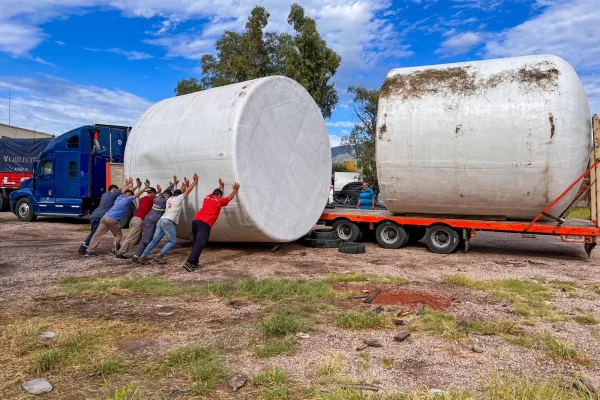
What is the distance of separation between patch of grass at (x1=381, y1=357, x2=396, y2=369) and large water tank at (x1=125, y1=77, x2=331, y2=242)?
609 centimetres

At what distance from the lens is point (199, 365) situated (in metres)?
4.73

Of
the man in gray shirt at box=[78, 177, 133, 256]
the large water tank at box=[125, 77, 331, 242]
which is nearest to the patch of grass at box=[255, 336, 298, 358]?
the large water tank at box=[125, 77, 331, 242]

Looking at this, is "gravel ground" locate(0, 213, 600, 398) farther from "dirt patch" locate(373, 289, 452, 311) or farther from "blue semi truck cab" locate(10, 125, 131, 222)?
"blue semi truck cab" locate(10, 125, 131, 222)

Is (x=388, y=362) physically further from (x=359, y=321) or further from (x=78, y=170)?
(x=78, y=170)

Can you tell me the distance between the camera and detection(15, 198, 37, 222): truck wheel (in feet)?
64.0

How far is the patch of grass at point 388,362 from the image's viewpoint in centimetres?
487

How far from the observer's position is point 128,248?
1130cm

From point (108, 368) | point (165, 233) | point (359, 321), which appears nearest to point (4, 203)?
point (165, 233)

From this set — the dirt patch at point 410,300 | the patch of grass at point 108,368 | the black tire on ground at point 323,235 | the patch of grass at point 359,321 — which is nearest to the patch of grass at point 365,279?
the dirt patch at point 410,300

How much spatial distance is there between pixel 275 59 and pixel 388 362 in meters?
30.0

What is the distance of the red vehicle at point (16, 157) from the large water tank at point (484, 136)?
19204mm

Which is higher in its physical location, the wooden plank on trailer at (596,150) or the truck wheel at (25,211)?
the wooden plank on trailer at (596,150)

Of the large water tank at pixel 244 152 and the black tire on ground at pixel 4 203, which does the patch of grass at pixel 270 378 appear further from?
the black tire on ground at pixel 4 203

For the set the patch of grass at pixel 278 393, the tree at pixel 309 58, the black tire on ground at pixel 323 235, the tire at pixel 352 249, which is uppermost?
the tree at pixel 309 58
